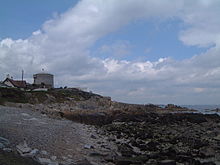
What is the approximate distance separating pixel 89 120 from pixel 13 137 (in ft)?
72.7

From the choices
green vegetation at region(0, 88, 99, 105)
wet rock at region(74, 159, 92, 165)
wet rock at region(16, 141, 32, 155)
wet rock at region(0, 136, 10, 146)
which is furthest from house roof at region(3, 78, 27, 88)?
wet rock at region(74, 159, 92, 165)

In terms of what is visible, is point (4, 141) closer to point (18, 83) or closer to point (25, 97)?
point (25, 97)

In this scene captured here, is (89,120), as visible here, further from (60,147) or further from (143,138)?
(60,147)

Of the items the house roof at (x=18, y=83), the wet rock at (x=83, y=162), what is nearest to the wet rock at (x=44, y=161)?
the wet rock at (x=83, y=162)

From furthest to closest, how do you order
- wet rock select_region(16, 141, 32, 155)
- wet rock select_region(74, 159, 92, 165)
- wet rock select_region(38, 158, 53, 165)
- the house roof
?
1. the house roof
2. wet rock select_region(74, 159, 92, 165)
3. wet rock select_region(16, 141, 32, 155)
4. wet rock select_region(38, 158, 53, 165)

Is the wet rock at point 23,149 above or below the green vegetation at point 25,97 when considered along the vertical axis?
below

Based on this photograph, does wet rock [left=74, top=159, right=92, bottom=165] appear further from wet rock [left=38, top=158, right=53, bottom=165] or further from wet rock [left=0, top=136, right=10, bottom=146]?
wet rock [left=0, top=136, right=10, bottom=146]

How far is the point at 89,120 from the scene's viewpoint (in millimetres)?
35219

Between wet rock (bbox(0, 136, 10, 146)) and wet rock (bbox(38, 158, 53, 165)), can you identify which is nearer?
wet rock (bbox(38, 158, 53, 165))

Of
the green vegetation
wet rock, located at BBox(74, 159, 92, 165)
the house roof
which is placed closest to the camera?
wet rock, located at BBox(74, 159, 92, 165)

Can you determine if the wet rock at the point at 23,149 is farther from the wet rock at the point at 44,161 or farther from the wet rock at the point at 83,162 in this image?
the wet rock at the point at 83,162

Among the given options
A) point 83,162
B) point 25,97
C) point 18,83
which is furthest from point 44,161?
point 18,83

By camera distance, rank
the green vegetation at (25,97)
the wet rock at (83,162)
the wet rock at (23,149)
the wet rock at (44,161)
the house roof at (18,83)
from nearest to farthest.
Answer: the wet rock at (44,161), the wet rock at (23,149), the wet rock at (83,162), the green vegetation at (25,97), the house roof at (18,83)

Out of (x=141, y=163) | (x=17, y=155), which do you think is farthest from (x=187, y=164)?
(x=17, y=155)
